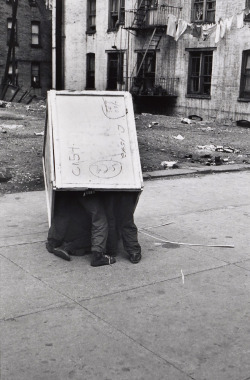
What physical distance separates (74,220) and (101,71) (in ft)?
80.8

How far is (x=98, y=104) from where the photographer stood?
5520 mm

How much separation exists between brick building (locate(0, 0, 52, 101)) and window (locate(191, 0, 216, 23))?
58.2 feet

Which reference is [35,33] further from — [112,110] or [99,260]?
[99,260]

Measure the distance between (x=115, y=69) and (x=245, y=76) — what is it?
8660mm

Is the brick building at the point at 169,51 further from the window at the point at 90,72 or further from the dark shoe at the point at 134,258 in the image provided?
the dark shoe at the point at 134,258

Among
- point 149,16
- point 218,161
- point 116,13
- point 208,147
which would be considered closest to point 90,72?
point 116,13

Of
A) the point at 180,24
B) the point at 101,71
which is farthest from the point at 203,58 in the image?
the point at 101,71

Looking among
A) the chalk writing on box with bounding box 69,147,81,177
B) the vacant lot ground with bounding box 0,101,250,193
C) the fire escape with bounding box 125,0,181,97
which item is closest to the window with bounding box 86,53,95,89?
the fire escape with bounding box 125,0,181,97

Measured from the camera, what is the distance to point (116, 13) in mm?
27750

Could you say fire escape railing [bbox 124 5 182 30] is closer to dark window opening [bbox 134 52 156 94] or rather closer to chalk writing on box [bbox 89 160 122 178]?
dark window opening [bbox 134 52 156 94]

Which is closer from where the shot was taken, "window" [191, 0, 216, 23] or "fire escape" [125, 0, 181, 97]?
"window" [191, 0, 216, 23]

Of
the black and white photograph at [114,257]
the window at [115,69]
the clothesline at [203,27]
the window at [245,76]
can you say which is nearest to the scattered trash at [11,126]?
the black and white photograph at [114,257]

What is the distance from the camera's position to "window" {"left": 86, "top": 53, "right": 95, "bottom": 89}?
1182 inches

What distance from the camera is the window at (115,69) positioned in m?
27.6
